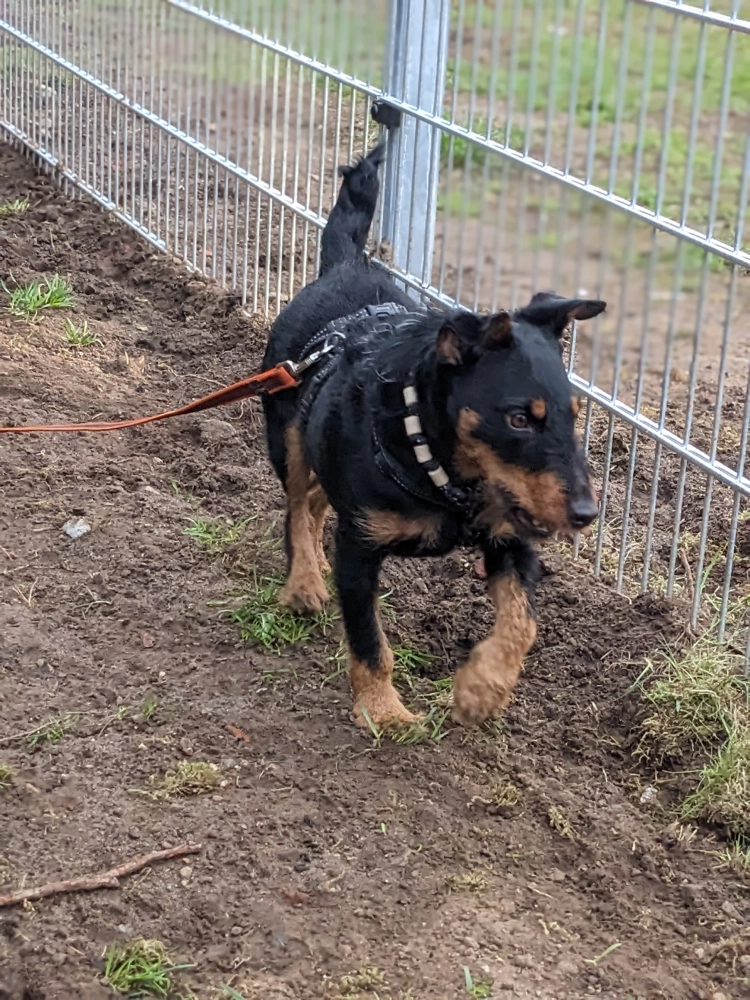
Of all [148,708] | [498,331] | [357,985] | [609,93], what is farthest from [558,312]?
[609,93]

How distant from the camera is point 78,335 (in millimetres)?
6945

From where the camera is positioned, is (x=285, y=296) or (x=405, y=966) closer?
(x=405, y=966)

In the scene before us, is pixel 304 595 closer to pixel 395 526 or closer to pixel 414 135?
pixel 395 526

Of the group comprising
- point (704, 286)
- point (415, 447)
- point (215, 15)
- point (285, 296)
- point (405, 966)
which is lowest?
point (405, 966)

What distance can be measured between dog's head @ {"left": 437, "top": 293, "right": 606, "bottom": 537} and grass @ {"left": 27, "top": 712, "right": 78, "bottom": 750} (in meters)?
1.47

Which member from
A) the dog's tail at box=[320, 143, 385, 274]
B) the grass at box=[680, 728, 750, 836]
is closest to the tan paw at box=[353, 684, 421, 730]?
the grass at box=[680, 728, 750, 836]

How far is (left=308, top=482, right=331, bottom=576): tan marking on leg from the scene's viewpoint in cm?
502

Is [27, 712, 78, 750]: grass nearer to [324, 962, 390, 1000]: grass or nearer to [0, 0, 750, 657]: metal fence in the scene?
[324, 962, 390, 1000]: grass

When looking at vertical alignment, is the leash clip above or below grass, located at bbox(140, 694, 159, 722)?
above

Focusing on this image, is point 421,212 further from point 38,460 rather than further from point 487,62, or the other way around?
point 38,460

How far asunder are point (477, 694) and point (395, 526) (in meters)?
0.55

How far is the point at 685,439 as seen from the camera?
4750 millimetres

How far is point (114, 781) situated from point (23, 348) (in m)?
3.37

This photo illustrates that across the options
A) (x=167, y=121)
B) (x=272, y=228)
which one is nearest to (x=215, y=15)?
(x=167, y=121)
